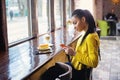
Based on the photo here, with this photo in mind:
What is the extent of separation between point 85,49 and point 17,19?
2.00m

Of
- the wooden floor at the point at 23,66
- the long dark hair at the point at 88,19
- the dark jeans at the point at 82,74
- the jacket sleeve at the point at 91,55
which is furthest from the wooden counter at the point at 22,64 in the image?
the long dark hair at the point at 88,19

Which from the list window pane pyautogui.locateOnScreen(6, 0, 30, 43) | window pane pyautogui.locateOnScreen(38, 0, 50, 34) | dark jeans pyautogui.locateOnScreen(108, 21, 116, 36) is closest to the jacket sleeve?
window pane pyautogui.locateOnScreen(6, 0, 30, 43)

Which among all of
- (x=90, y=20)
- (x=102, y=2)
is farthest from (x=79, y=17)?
(x=102, y=2)

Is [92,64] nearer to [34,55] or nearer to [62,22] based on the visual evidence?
[34,55]

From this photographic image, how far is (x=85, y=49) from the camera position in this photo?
2.24 meters

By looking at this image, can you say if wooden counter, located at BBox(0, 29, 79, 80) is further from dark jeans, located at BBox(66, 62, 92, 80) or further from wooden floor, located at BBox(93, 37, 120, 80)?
wooden floor, located at BBox(93, 37, 120, 80)

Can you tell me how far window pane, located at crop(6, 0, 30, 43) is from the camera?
11.7ft

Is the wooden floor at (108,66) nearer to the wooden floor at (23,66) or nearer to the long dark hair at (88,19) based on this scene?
the wooden floor at (23,66)

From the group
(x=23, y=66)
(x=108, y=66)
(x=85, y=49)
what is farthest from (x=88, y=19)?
(x=108, y=66)

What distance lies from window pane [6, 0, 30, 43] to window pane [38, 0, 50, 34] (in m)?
0.65

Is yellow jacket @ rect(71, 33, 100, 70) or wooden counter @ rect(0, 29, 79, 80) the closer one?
wooden counter @ rect(0, 29, 79, 80)

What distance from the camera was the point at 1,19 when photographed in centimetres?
301

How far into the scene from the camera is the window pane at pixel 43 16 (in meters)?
4.88

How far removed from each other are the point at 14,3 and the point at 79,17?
1744mm
